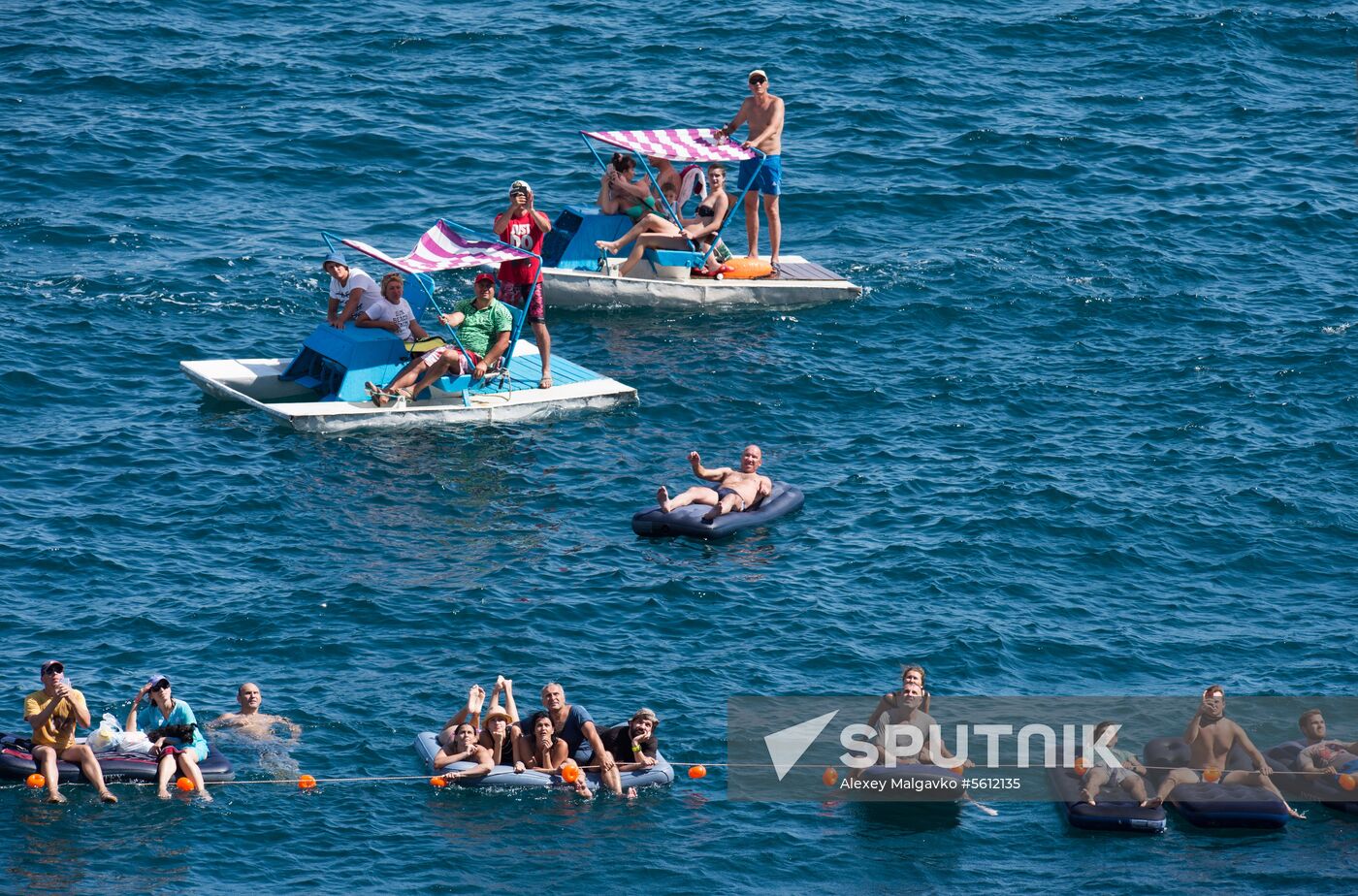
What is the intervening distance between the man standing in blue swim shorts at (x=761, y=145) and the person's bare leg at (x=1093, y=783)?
15125 mm

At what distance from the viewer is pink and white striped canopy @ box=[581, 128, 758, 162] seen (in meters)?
33.3

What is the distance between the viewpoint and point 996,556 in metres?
26.7

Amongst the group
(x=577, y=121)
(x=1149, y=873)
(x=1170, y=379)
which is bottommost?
(x=1149, y=873)

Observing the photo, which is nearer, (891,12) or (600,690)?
(600,690)

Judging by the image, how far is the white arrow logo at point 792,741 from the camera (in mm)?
22391

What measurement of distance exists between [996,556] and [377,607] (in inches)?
333

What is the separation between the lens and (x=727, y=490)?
2741 centimetres

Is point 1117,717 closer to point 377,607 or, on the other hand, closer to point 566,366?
point 377,607

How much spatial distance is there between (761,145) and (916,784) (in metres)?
15.8

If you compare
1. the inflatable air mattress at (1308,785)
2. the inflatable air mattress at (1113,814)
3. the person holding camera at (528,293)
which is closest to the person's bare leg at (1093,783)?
the inflatable air mattress at (1113,814)

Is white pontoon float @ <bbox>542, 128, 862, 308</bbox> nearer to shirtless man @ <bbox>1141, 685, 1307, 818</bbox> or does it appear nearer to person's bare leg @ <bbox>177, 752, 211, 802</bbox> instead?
shirtless man @ <bbox>1141, 685, 1307, 818</bbox>

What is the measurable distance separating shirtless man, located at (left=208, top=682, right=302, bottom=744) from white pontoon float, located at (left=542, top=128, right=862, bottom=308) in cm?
1350

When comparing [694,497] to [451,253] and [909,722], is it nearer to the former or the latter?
[451,253]

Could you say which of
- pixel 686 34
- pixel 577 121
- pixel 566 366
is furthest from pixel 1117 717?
pixel 686 34
